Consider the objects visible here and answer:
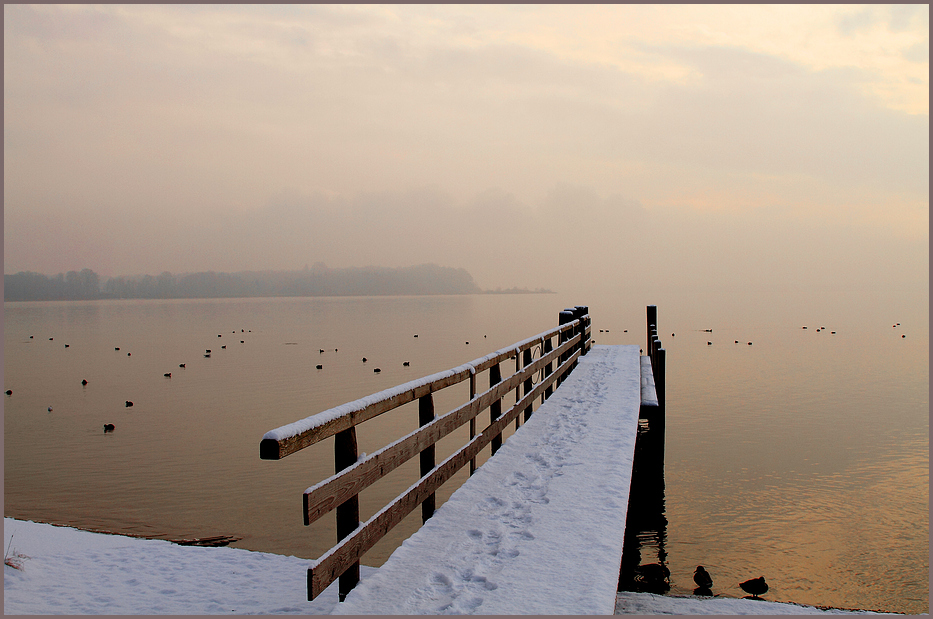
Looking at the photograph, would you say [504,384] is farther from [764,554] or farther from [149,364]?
[149,364]

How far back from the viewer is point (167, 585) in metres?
7.29

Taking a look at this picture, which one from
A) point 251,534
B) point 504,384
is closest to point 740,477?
point 504,384

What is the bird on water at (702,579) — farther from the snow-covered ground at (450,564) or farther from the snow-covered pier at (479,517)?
the snow-covered pier at (479,517)

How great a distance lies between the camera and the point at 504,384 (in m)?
8.41

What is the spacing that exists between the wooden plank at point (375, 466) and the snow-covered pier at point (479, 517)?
0.01m

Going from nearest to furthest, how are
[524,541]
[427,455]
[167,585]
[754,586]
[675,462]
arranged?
[524,541]
[427,455]
[167,585]
[754,586]
[675,462]

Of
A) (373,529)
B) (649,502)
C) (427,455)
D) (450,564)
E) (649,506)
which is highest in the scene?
(427,455)

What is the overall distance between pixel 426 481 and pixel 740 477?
12400 millimetres

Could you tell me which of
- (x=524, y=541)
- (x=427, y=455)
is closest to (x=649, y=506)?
(x=427, y=455)

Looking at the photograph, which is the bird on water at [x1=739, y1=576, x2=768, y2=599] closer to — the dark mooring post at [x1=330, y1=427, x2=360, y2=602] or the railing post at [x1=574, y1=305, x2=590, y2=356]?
the dark mooring post at [x1=330, y1=427, x2=360, y2=602]

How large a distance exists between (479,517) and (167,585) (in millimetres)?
4063

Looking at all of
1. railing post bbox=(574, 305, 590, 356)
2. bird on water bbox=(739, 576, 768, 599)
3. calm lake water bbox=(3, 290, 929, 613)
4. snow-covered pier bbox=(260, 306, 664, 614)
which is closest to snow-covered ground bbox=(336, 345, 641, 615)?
snow-covered pier bbox=(260, 306, 664, 614)

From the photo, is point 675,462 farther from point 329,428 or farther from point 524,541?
point 329,428

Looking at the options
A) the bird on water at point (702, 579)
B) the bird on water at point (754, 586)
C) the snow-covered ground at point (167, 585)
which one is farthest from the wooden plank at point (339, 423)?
the bird on water at point (754, 586)
